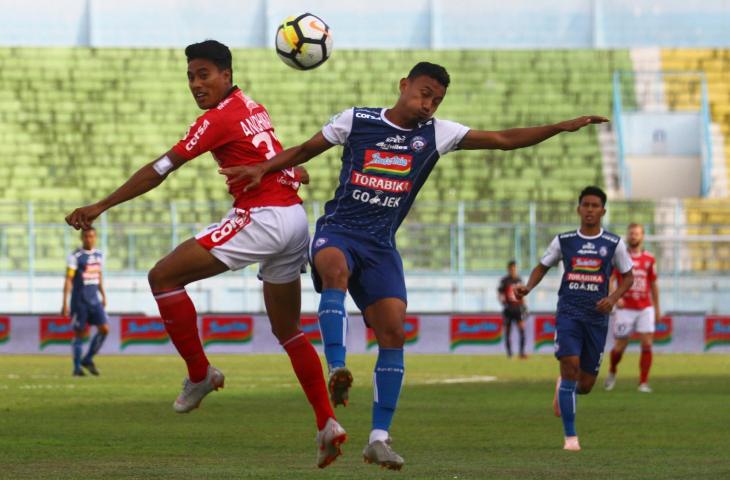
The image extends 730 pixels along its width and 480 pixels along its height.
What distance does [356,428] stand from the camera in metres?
15.5

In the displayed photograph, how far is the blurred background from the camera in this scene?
3478 centimetres

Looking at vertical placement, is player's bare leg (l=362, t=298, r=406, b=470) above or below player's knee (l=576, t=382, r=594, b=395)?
above

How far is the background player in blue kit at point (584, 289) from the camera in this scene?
47.0ft

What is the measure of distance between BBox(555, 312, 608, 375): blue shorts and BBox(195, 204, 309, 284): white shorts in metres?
4.66

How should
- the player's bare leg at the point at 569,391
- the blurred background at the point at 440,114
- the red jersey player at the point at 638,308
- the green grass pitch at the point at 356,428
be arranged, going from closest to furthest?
the green grass pitch at the point at 356,428 → the player's bare leg at the point at 569,391 → the red jersey player at the point at 638,308 → the blurred background at the point at 440,114

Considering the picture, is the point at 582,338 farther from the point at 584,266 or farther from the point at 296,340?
the point at 296,340

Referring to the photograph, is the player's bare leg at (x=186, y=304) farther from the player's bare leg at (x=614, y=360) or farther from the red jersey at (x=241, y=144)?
the player's bare leg at (x=614, y=360)

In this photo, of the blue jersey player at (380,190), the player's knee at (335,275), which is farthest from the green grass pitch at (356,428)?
the player's knee at (335,275)

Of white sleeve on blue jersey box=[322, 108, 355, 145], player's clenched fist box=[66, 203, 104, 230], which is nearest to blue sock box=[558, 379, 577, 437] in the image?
white sleeve on blue jersey box=[322, 108, 355, 145]

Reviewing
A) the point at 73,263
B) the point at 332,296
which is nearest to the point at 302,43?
the point at 332,296

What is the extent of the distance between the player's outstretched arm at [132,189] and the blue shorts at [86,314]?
14822mm

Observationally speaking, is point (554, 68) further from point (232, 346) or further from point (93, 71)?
point (232, 346)

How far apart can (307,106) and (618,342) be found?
2209 centimetres

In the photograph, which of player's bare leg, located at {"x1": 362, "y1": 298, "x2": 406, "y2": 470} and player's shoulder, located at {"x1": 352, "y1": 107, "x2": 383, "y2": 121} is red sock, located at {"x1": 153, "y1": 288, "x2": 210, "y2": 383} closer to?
player's bare leg, located at {"x1": 362, "y1": 298, "x2": 406, "y2": 470}
